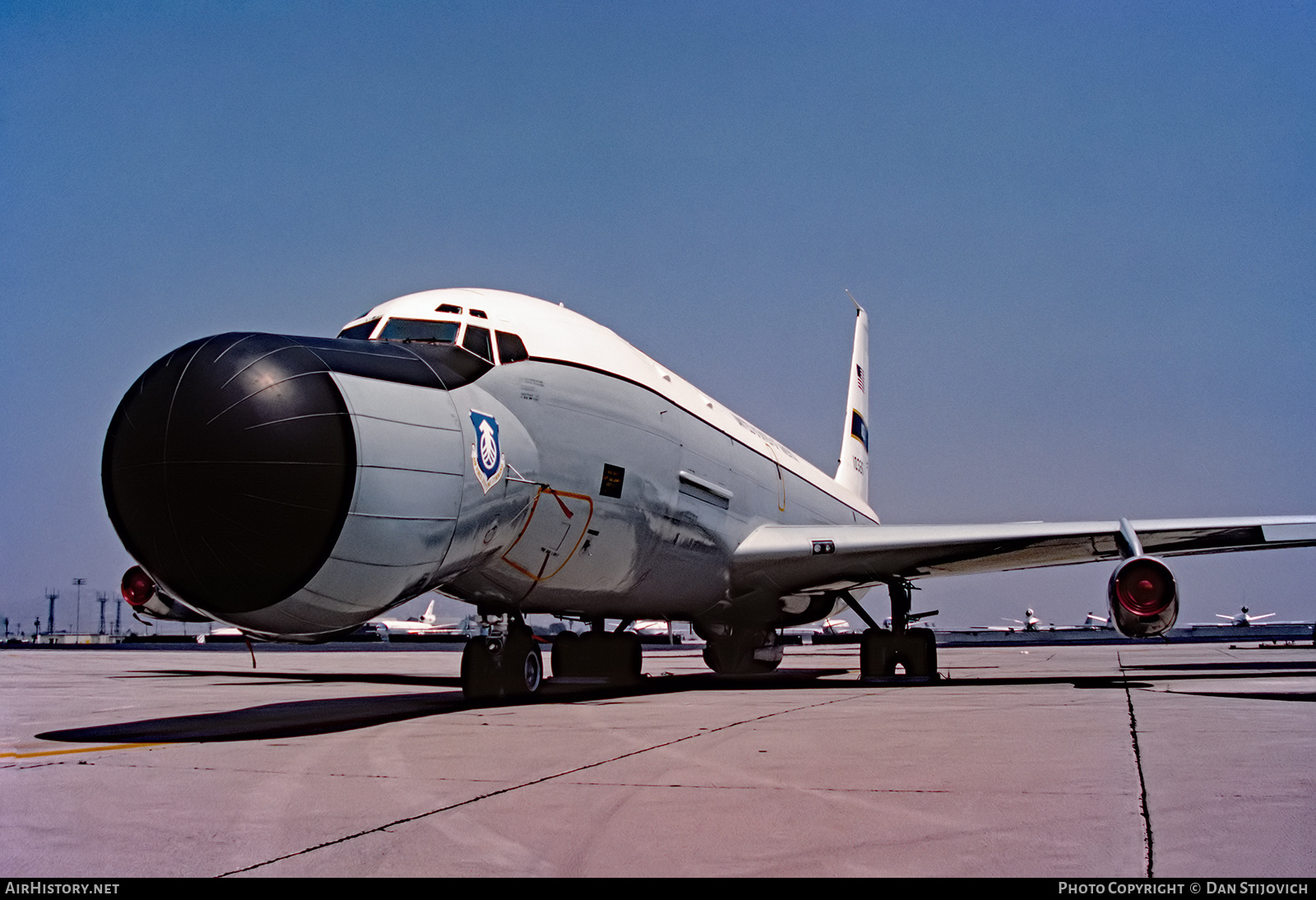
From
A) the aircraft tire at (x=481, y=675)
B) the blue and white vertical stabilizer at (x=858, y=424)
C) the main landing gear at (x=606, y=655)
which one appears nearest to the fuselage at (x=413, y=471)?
the aircraft tire at (x=481, y=675)

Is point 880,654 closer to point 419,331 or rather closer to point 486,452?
point 486,452

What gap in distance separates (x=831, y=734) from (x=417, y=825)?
14.6ft

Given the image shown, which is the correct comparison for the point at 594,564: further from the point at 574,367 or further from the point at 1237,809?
the point at 1237,809

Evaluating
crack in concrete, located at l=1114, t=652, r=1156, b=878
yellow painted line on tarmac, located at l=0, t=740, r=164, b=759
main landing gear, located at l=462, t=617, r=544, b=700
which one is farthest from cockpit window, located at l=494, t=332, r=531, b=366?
crack in concrete, located at l=1114, t=652, r=1156, b=878

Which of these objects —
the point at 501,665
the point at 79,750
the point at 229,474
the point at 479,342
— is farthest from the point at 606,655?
the point at 79,750

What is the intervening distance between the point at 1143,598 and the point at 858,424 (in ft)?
55.5

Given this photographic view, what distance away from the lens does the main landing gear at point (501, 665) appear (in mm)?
12133

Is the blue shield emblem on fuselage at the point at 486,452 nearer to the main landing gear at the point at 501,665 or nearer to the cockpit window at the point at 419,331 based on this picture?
the cockpit window at the point at 419,331

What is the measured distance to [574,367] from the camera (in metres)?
12.4

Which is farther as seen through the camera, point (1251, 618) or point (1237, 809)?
point (1251, 618)

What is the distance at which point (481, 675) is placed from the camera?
1212cm

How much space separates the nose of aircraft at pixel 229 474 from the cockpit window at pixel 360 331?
9.77 ft

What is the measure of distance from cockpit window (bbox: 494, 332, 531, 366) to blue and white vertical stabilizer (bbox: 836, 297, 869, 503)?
18004mm
